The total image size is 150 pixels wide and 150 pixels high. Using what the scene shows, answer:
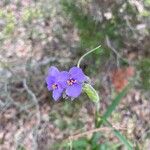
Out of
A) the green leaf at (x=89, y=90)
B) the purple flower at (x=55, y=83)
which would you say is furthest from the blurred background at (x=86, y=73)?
the purple flower at (x=55, y=83)

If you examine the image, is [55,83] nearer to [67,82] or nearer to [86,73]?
[67,82]

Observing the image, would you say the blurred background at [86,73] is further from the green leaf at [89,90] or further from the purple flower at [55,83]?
the purple flower at [55,83]

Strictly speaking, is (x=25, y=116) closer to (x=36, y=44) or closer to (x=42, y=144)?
(x=42, y=144)

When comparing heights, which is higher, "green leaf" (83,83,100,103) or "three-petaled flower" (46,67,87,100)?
"three-petaled flower" (46,67,87,100)

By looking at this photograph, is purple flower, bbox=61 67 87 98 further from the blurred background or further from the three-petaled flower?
the blurred background

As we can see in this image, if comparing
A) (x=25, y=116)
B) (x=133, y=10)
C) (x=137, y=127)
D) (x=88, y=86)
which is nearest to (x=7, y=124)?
(x=25, y=116)

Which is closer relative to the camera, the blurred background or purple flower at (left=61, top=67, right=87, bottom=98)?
purple flower at (left=61, top=67, right=87, bottom=98)

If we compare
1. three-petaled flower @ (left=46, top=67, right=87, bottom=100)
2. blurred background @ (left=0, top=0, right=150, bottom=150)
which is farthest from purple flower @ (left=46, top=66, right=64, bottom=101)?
blurred background @ (left=0, top=0, right=150, bottom=150)

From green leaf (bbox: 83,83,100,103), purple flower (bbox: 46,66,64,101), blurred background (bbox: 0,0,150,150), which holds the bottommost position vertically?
blurred background (bbox: 0,0,150,150)
